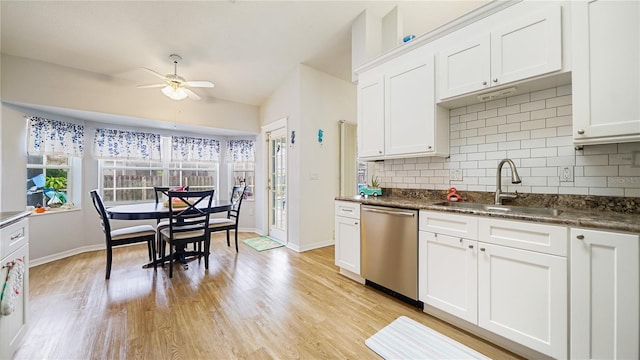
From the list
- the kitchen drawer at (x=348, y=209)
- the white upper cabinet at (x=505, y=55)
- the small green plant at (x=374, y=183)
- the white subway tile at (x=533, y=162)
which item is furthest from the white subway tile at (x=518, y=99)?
the kitchen drawer at (x=348, y=209)

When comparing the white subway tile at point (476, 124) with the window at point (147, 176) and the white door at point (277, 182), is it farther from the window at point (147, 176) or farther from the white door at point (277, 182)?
the window at point (147, 176)

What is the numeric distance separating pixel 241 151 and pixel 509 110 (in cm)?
454

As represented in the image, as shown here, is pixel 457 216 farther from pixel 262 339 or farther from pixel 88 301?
pixel 88 301

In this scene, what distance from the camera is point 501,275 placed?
1.51 m

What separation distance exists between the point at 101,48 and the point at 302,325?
3.98 metres

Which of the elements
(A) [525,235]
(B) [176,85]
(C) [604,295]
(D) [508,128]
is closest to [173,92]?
(B) [176,85]

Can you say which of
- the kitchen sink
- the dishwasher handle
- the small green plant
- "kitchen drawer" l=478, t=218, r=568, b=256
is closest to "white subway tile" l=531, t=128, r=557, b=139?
the kitchen sink

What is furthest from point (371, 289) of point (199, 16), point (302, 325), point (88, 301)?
point (199, 16)

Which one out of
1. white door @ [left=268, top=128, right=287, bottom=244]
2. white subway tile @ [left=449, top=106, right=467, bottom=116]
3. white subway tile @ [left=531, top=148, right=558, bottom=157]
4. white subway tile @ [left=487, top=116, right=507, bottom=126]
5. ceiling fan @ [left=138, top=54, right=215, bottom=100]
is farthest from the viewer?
white door @ [left=268, top=128, right=287, bottom=244]

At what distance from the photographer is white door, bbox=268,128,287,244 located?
4.32 m

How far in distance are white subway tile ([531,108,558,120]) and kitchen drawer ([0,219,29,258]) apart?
11.9 feet

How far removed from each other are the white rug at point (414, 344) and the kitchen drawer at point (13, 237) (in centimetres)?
232

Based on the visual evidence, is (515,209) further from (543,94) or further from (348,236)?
(348,236)

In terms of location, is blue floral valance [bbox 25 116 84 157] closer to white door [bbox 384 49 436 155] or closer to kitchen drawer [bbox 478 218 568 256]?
white door [bbox 384 49 436 155]
